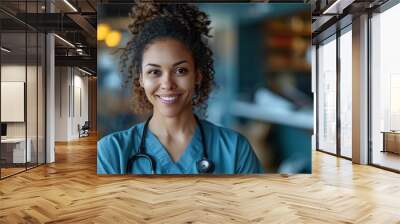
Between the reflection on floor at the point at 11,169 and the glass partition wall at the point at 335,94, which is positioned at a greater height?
the glass partition wall at the point at 335,94

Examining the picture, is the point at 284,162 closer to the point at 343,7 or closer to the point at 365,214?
the point at 365,214

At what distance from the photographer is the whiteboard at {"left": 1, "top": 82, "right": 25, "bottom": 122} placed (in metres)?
6.57

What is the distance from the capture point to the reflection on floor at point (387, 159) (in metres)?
7.37

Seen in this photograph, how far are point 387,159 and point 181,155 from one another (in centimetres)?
416

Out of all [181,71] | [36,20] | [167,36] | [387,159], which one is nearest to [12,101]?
[36,20]

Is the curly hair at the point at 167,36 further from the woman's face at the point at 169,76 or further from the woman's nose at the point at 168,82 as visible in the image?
the woman's nose at the point at 168,82

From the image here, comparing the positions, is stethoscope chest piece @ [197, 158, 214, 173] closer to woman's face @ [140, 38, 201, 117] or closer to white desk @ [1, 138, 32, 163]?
woman's face @ [140, 38, 201, 117]

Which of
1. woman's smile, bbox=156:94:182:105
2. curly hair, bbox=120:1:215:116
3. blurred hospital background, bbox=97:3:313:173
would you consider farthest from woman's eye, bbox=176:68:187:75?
blurred hospital background, bbox=97:3:313:173

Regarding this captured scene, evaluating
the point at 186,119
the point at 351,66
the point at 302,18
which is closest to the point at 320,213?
the point at 186,119

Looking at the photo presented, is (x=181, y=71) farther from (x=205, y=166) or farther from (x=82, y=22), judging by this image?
(x=82, y=22)

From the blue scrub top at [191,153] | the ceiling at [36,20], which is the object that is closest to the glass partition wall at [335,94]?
the blue scrub top at [191,153]

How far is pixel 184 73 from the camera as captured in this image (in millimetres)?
6031

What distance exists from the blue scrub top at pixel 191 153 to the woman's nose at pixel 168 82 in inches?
29.2

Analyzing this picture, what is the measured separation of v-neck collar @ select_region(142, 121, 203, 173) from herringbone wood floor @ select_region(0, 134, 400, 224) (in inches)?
9.0
